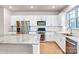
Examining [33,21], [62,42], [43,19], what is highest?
[43,19]

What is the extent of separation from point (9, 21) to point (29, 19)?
1283mm

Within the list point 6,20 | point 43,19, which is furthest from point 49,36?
point 6,20

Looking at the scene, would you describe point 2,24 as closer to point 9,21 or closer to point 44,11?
point 9,21

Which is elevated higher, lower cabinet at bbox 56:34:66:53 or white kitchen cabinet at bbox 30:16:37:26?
white kitchen cabinet at bbox 30:16:37:26

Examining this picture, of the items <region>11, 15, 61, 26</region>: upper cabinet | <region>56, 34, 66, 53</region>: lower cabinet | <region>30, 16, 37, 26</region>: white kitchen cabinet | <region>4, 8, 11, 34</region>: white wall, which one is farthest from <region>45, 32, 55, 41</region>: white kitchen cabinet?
<region>4, 8, 11, 34</region>: white wall

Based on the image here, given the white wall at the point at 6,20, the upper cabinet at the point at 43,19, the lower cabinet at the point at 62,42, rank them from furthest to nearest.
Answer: the upper cabinet at the point at 43,19 → the white wall at the point at 6,20 → the lower cabinet at the point at 62,42

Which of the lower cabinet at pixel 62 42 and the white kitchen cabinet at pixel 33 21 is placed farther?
the white kitchen cabinet at pixel 33 21

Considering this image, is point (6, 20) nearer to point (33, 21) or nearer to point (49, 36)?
point (33, 21)

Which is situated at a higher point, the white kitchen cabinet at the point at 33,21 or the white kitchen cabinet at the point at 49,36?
the white kitchen cabinet at the point at 33,21

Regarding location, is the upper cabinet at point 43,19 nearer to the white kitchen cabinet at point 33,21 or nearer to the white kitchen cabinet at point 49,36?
the white kitchen cabinet at point 33,21

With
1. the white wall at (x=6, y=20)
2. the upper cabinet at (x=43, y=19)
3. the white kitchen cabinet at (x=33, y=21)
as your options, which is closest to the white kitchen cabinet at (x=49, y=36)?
the upper cabinet at (x=43, y=19)

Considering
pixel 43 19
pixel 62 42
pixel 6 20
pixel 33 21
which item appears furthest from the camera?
pixel 43 19

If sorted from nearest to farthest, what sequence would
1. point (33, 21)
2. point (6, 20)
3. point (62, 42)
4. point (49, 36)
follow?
1. point (62, 42)
2. point (6, 20)
3. point (49, 36)
4. point (33, 21)

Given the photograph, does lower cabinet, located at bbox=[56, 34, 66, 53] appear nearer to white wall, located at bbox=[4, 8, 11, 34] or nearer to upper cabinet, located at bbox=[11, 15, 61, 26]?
upper cabinet, located at bbox=[11, 15, 61, 26]
